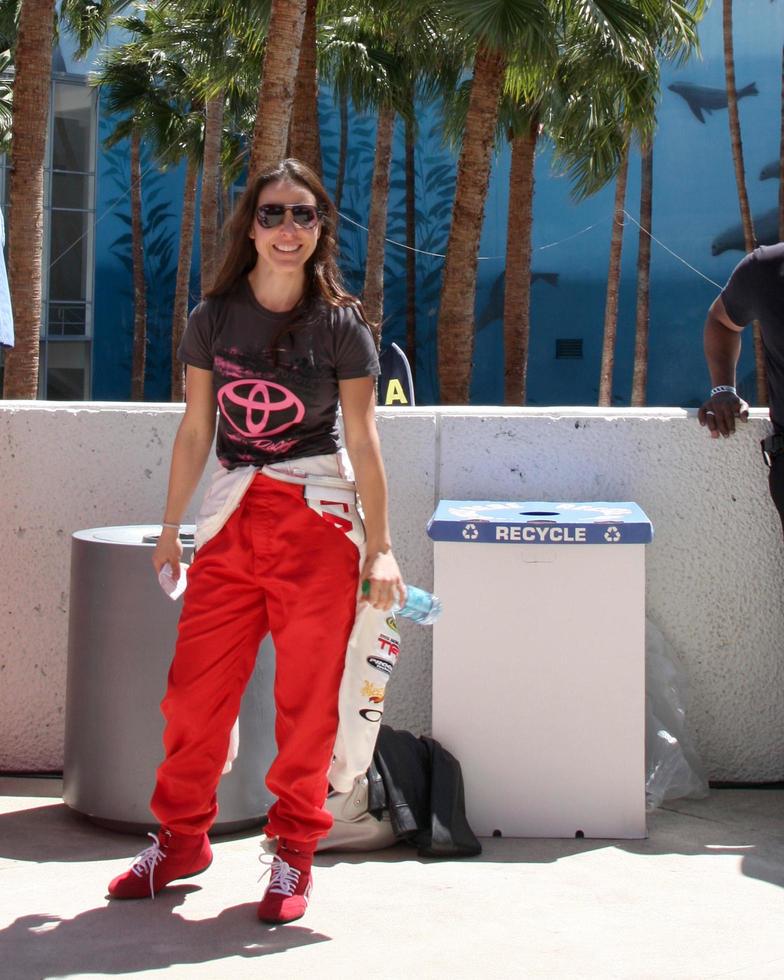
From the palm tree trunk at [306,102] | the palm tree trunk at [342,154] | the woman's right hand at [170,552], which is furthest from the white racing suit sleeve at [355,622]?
the palm tree trunk at [342,154]

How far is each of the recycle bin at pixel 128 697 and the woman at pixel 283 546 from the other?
0.56 m

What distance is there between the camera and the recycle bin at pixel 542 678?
13.0ft

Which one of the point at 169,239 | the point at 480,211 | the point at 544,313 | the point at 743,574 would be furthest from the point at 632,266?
the point at 743,574

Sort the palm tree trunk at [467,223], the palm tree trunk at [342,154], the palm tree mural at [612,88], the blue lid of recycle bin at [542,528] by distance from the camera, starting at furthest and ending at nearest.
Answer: the palm tree trunk at [342,154]
the palm tree mural at [612,88]
the palm tree trunk at [467,223]
the blue lid of recycle bin at [542,528]

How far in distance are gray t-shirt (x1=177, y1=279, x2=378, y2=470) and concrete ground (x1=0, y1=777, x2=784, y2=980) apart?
115cm

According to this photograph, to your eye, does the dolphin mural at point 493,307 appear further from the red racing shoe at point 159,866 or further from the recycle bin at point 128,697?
the red racing shoe at point 159,866

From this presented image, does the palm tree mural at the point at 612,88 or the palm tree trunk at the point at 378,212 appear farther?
the palm tree trunk at the point at 378,212

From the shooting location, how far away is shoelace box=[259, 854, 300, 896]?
3197 mm

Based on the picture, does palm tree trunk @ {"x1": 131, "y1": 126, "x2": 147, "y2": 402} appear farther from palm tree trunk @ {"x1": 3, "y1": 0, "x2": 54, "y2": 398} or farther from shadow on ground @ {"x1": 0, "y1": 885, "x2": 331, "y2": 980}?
shadow on ground @ {"x1": 0, "y1": 885, "x2": 331, "y2": 980}

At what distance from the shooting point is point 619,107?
653 inches

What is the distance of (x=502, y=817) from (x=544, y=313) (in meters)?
25.5

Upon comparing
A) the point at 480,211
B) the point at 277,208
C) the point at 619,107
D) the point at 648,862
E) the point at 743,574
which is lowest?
the point at 648,862

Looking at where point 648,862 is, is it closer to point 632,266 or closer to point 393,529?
point 393,529

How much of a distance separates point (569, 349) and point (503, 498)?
24.7m
